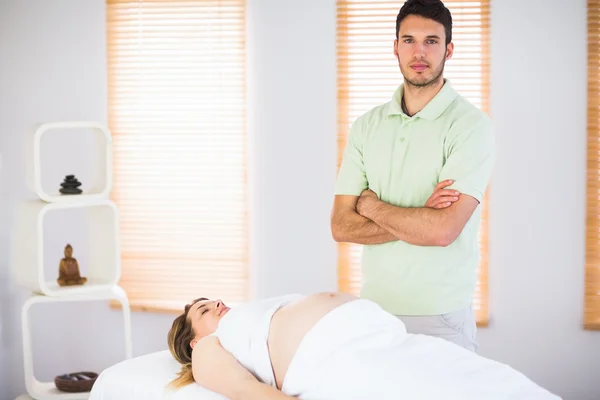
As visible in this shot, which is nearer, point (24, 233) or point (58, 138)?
point (24, 233)

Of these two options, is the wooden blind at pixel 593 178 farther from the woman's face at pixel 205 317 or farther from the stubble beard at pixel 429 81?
the woman's face at pixel 205 317

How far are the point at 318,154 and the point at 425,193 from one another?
122cm

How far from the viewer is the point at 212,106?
360 cm

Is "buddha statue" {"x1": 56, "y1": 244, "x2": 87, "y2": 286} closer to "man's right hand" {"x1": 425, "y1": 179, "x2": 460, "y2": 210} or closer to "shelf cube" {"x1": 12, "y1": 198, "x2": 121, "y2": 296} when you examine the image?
"shelf cube" {"x1": 12, "y1": 198, "x2": 121, "y2": 296}

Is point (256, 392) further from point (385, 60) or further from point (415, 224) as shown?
point (385, 60)

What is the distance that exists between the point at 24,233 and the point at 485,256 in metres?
1.93

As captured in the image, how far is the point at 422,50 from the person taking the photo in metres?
2.30

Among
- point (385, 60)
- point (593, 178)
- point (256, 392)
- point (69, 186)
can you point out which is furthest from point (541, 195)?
point (69, 186)

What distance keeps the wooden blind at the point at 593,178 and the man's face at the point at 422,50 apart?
1193 millimetres

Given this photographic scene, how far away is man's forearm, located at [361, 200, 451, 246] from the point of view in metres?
2.20

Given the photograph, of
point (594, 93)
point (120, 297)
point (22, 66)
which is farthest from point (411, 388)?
point (22, 66)

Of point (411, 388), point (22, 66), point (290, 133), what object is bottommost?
point (411, 388)

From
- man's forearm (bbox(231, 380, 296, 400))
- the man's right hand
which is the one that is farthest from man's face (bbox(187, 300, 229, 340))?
the man's right hand

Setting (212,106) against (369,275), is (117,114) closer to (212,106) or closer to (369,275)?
(212,106)
